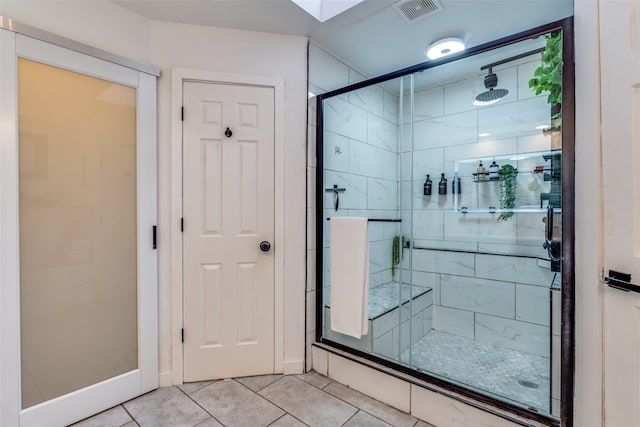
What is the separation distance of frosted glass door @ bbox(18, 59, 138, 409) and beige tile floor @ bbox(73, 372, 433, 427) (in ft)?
0.98

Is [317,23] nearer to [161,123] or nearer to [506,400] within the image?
[161,123]

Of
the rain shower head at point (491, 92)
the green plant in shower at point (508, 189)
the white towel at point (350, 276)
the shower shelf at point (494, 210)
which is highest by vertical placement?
the rain shower head at point (491, 92)

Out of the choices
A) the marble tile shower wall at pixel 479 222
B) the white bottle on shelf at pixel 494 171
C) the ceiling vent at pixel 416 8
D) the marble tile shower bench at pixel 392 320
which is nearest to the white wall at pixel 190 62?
the marble tile shower bench at pixel 392 320

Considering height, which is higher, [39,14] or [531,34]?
[39,14]

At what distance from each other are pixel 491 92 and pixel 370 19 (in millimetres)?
1316

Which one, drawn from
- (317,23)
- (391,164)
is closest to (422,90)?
(391,164)

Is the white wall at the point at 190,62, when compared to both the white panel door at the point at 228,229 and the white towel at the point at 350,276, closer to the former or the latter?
the white panel door at the point at 228,229

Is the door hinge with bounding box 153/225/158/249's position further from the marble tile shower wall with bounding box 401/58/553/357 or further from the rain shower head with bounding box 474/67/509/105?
the rain shower head with bounding box 474/67/509/105

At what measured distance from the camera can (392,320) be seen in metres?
2.16

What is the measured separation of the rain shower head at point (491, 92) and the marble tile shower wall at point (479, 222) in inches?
2.2

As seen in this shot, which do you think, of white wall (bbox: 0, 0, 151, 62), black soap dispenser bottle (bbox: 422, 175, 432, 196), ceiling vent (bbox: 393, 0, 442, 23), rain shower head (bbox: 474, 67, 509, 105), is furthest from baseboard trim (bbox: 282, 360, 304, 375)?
rain shower head (bbox: 474, 67, 509, 105)

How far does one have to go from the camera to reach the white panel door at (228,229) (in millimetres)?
1956

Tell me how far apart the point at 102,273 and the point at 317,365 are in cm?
154

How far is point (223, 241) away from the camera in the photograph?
2006mm
